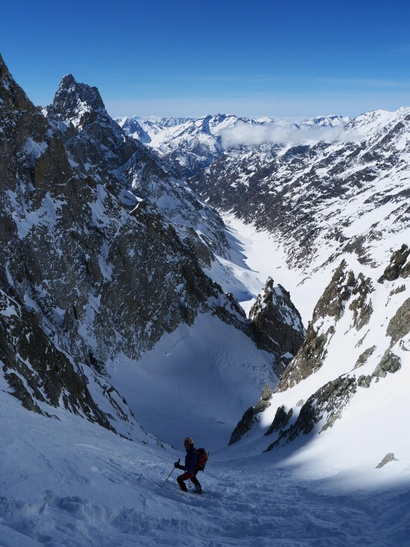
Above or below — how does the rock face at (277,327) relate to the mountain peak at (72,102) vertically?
below

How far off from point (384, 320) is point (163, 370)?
126 feet

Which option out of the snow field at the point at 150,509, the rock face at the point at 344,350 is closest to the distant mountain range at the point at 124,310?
the rock face at the point at 344,350

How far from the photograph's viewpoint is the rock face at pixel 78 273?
35844 mm

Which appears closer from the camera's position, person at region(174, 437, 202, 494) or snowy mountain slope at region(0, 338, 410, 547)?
snowy mountain slope at region(0, 338, 410, 547)

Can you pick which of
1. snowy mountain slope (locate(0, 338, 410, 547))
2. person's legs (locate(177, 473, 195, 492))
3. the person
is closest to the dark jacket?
the person

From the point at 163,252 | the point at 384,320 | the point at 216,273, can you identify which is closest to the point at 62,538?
the point at 384,320

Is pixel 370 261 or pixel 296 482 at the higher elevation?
pixel 370 261

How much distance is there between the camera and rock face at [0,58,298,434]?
3584cm

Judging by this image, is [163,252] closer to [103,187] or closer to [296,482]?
[103,187]

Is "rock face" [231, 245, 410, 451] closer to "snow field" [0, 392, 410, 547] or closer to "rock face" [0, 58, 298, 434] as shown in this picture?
"snow field" [0, 392, 410, 547]

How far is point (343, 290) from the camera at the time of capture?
41656 mm

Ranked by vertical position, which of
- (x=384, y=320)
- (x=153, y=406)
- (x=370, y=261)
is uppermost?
(x=370, y=261)

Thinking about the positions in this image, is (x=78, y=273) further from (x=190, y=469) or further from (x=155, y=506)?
(x=155, y=506)

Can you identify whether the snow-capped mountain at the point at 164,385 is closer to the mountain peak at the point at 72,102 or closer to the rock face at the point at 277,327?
the rock face at the point at 277,327
